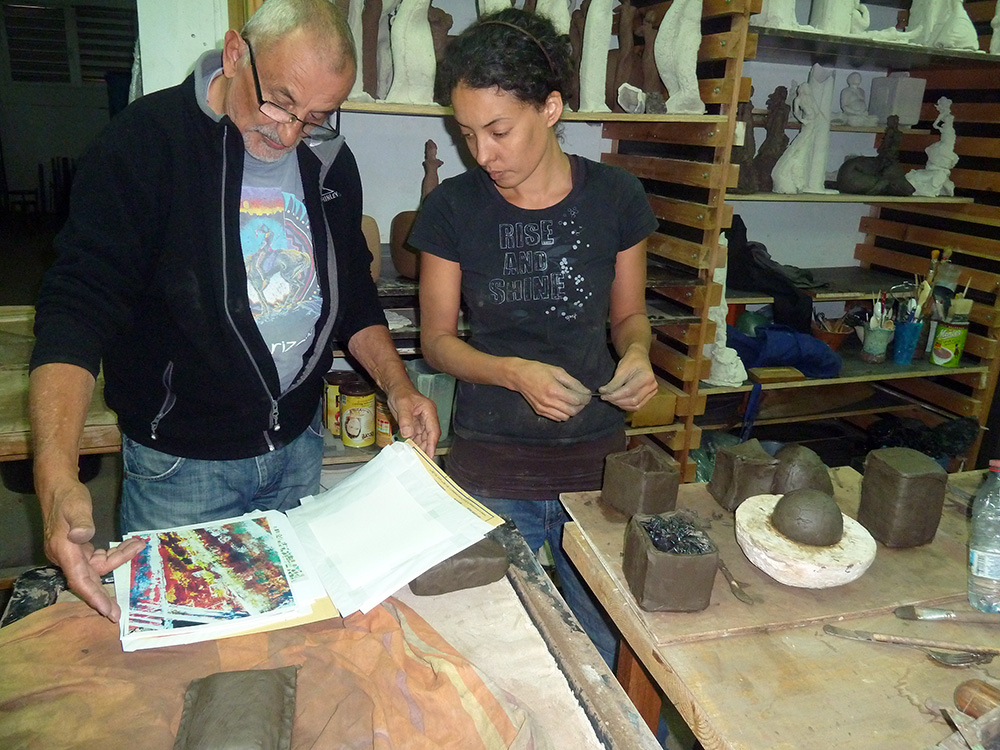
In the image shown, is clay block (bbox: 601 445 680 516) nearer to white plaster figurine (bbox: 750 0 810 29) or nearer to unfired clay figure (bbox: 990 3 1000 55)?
white plaster figurine (bbox: 750 0 810 29)

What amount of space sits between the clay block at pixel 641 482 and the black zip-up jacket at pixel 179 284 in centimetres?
63

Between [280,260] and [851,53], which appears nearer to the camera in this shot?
[280,260]

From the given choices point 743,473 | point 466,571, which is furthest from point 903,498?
point 466,571

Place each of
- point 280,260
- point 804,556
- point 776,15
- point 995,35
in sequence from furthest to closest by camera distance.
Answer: point 995,35
point 776,15
point 280,260
point 804,556

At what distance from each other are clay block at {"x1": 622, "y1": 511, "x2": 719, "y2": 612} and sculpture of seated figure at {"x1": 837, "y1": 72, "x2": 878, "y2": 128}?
112 inches

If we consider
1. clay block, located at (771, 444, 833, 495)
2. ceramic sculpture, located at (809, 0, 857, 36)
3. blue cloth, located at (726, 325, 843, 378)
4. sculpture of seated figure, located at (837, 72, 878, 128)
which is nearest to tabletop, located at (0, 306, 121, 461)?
clay block, located at (771, 444, 833, 495)

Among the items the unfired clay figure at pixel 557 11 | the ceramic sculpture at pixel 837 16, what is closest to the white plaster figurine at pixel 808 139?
the ceramic sculpture at pixel 837 16

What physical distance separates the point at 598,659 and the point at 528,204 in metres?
0.97

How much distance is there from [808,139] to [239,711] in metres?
3.03

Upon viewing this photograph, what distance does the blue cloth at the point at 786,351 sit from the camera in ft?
10.3

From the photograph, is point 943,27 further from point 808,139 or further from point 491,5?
point 491,5

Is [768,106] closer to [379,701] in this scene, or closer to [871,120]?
[871,120]

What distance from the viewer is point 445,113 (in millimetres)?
2438

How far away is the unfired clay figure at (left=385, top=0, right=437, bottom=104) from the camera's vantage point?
2355 mm
